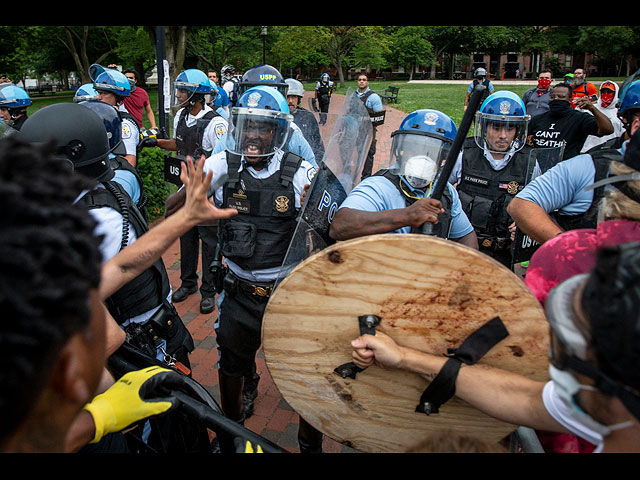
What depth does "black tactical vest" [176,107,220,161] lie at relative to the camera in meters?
4.88

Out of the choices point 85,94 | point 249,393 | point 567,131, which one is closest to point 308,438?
point 249,393

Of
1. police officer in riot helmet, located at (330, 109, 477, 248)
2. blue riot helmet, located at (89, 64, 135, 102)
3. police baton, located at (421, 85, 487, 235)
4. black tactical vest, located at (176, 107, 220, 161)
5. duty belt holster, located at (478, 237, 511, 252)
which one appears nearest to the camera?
police baton, located at (421, 85, 487, 235)

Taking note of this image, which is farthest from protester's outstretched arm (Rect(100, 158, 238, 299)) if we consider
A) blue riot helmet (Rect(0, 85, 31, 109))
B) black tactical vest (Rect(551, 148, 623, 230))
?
blue riot helmet (Rect(0, 85, 31, 109))

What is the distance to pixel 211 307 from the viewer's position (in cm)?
477

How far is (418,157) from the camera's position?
2430mm

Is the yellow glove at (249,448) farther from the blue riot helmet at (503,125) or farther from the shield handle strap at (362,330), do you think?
the blue riot helmet at (503,125)

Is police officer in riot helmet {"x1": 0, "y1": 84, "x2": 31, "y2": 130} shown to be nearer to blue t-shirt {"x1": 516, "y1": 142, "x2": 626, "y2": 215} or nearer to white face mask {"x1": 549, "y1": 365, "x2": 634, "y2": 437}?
blue t-shirt {"x1": 516, "y1": 142, "x2": 626, "y2": 215}

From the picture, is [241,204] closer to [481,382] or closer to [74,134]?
[74,134]

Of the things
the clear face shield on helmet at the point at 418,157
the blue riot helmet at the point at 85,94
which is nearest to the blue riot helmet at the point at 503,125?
the clear face shield on helmet at the point at 418,157

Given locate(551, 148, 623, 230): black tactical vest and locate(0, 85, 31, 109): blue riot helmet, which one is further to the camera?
locate(0, 85, 31, 109): blue riot helmet

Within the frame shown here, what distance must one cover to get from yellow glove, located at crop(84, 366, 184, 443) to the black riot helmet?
1.18 meters

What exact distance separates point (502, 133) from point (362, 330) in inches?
115

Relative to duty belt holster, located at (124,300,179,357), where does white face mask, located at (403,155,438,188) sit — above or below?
above
